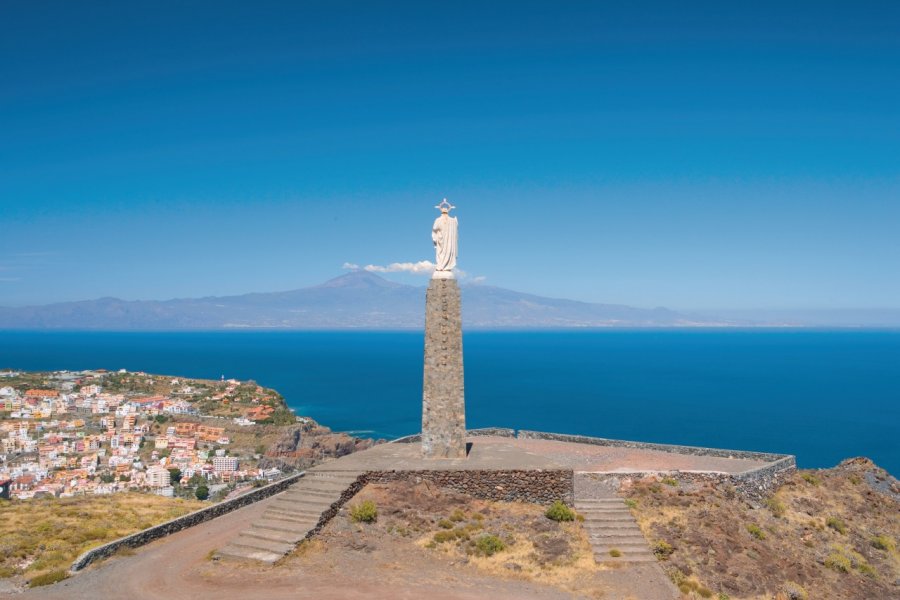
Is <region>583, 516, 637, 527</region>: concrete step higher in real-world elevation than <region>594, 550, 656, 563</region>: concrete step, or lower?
higher

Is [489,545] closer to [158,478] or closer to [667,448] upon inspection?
[667,448]

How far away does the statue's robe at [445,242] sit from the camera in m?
21.9

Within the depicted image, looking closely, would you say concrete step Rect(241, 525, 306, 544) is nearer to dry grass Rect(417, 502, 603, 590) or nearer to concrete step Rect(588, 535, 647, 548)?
dry grass Rect(417, 502, 603, 590)

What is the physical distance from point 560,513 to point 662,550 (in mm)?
2937

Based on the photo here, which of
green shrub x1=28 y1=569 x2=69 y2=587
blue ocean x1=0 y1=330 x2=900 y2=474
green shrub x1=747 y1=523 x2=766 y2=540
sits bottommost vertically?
blue ocean x1=0 y1=330 x2=900 y2=474

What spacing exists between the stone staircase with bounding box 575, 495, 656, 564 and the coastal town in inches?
894

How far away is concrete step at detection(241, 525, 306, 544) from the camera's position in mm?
17391

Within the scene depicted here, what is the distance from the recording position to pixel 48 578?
15008mm

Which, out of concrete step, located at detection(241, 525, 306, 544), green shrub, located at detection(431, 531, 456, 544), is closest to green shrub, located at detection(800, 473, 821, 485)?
green shrub, located at detection(431, 531, 456, 544)

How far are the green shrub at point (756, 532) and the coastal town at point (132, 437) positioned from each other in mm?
26234

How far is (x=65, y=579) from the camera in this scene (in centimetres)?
1520

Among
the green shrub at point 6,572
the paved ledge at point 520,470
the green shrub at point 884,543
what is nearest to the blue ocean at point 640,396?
the paved ledge at point 520,470

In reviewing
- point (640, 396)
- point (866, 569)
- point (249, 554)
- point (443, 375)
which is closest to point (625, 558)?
point (443, 375)

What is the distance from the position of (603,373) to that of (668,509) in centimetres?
11809
